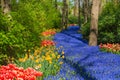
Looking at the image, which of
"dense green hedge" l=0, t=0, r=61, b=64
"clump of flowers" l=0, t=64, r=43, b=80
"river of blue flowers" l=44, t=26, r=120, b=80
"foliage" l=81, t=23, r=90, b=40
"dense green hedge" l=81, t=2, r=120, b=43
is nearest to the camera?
"clump of flowers" l=0, t=64, r=43, b=80

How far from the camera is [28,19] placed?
15797 millimetres

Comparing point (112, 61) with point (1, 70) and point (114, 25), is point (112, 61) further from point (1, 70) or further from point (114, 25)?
point (114, 25)

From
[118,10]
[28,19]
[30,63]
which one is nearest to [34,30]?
[28,19]

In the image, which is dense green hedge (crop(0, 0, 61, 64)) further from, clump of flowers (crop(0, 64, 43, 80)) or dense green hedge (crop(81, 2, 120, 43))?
dense green hedge (crop(81, 2, 120, 43))

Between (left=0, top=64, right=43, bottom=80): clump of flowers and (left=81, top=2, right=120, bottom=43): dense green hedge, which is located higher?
(left=0, top=64, right=43, bottom=80): clump of flowers

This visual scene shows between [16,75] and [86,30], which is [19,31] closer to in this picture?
[16,75]

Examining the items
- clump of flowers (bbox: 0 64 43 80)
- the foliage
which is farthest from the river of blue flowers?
the foliage

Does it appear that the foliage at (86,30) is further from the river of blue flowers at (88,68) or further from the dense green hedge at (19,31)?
the river of blue flowers at (88,68)

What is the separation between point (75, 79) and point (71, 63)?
13.1 feet

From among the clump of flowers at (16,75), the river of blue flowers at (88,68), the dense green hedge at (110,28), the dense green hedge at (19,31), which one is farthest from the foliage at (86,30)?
the clump of flowers at (16,75)

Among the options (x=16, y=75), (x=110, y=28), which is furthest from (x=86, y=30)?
(x=16, y=75)

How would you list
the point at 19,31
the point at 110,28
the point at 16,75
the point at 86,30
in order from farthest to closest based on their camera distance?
the point at 86,30, the point at 110,28, the point at 19,31, the point at 16,75

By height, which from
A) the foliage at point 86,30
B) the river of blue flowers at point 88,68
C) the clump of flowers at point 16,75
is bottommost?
the foliage at point 86,30

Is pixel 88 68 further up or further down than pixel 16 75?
further down
